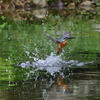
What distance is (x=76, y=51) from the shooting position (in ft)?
28.4

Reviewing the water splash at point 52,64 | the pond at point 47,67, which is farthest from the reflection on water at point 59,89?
the water splash at point 52,64

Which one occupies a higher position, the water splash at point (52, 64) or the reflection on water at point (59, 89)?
the water splash at point (52, 64)

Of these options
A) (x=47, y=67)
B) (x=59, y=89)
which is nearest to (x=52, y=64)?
(x=47, y=67)

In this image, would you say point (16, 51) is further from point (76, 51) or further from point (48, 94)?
point (48, 94)

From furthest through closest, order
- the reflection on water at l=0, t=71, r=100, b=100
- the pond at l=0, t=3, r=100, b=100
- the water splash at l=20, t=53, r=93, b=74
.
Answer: the water splash at l=20, t=53, r=93, b=74, the pond at l=0, t=3, r=100, b=100, the reflection on water at l=0, t=71, r=100, b=100

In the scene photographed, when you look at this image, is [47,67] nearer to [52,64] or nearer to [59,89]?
[52,64]

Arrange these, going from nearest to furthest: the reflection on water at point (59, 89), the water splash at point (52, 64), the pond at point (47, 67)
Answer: the reflection on water at point (59, 89) → the pond at point (47, 67) → the water splash at point (52, 64)

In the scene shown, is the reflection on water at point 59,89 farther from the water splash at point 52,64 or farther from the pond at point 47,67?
the water splash at point 52,64

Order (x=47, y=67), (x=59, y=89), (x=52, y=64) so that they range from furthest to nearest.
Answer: (x=52, y=64) → (x=47, y=67) → (x=59, y=89)

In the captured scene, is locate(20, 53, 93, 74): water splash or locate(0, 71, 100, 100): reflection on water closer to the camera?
locate(0, 71, 100, 100): reflection on water

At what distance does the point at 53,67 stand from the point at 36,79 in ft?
4.09

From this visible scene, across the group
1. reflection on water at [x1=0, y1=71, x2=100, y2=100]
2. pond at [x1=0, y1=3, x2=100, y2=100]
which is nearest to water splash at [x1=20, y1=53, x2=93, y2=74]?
pond at [x1=0, y1=3, x2=100, y2=100]

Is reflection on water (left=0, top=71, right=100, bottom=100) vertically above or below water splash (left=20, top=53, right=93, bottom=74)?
below

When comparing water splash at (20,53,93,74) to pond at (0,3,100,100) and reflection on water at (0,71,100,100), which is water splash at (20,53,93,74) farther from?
reflection on water at (0,71,100,100)
